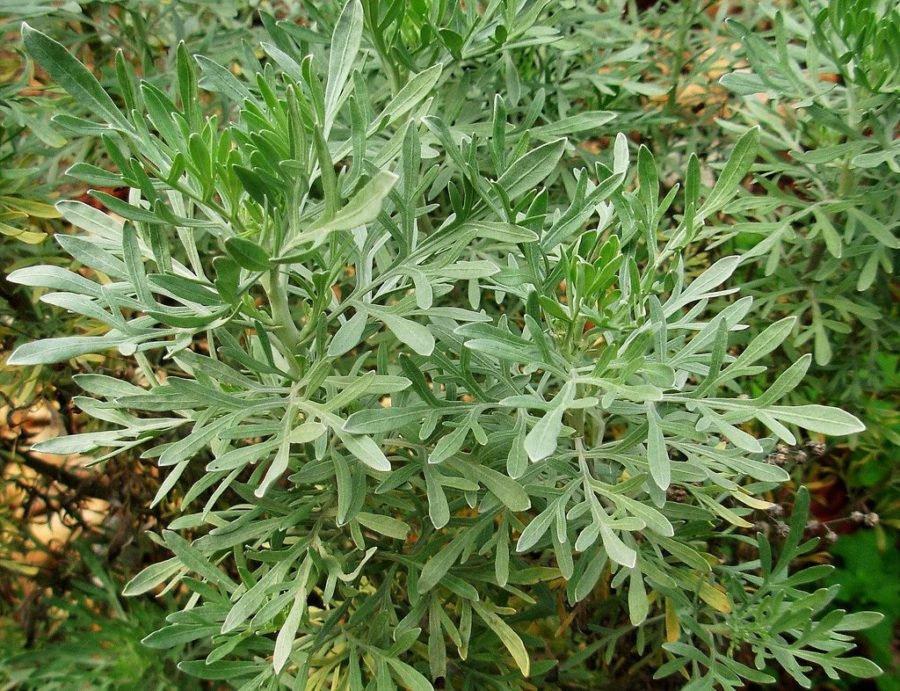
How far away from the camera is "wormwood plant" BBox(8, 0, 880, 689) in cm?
68

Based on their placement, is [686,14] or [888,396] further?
[888,396]

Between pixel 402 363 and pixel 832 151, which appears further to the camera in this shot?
pixel 832 151

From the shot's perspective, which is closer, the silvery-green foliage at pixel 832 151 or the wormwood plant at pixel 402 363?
the wormwood plant at pixel 402 363

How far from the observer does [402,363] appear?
0.72 meters

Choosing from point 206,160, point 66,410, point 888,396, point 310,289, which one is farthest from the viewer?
point 888,396

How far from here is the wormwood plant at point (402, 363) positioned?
26.7 inches

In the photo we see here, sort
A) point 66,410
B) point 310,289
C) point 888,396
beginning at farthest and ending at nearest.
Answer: point 888,396 → point 66,410 → point 310,289

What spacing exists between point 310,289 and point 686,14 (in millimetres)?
918

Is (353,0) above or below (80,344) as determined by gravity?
above

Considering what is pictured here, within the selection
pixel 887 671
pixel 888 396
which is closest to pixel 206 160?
pixel 888 396

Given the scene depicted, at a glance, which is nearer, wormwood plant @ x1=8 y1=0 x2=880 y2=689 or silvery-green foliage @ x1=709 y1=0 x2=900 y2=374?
wormwood plant @ x1=8 y1=0 x2=880 y2=689

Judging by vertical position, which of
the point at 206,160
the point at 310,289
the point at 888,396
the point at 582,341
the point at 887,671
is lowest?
the point at 887,671

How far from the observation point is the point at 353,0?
27.9 inches

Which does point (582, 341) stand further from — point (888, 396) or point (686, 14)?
point (888, 396)
